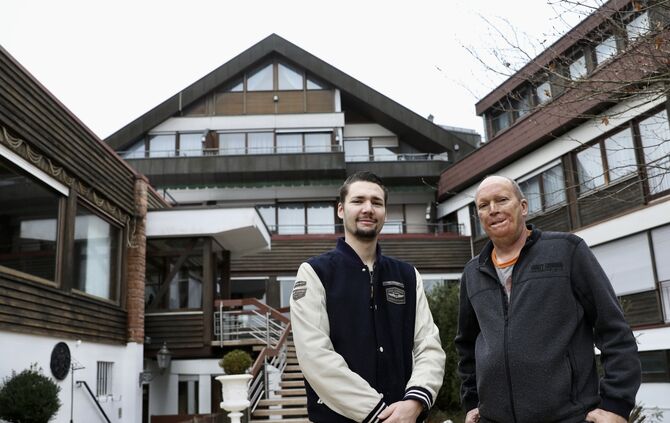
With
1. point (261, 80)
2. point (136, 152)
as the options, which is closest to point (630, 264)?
point (261, 80)

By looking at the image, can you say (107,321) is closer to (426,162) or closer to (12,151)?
(12,151)

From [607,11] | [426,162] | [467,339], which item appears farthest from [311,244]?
[467,339]

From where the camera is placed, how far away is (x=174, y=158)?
2255cm

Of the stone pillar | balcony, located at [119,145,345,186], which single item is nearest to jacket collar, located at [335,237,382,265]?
the stone pillar

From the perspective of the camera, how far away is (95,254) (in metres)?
12.3

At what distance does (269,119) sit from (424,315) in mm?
21662

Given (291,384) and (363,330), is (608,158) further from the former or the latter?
(363,330)

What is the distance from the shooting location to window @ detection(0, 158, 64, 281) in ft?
29.8

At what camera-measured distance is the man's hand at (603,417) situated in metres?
2.49

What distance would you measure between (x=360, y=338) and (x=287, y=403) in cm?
940

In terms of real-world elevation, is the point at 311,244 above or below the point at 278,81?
below

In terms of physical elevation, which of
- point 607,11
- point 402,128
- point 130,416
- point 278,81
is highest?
point 278,81

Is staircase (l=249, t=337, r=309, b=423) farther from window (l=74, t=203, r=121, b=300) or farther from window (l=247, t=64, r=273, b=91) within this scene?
window (l=247, t=64, r=273, b=91)

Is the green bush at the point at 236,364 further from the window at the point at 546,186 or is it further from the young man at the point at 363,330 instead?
the young man at the point at 363,330
